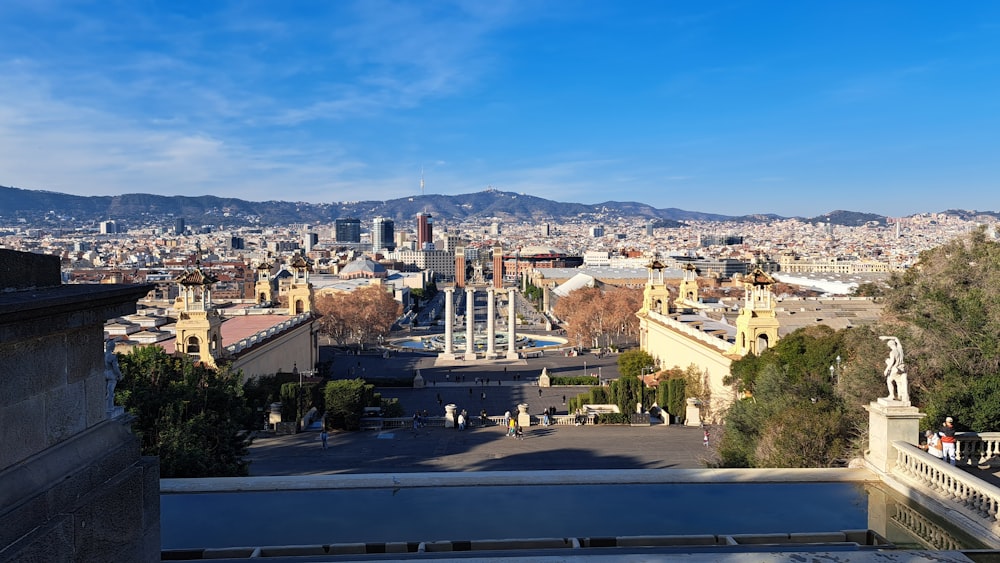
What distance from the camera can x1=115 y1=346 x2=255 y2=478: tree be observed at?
17641 millimetres

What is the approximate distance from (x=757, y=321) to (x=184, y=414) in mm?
22189

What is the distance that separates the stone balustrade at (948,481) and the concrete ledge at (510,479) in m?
0.48

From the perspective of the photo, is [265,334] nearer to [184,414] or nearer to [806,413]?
[184,414]

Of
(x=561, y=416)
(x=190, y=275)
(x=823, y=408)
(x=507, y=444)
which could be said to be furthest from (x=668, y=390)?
(x=190, y=275)

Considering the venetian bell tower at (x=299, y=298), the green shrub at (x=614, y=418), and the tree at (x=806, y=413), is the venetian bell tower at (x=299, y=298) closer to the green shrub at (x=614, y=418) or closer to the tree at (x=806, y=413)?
the green shrub at (x=614, y=418)

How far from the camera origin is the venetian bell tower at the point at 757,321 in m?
32.2

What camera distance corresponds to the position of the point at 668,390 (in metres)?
35.3

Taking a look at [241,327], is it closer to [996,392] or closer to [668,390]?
[668,390]

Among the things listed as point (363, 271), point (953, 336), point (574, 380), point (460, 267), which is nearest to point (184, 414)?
point (953, 336)

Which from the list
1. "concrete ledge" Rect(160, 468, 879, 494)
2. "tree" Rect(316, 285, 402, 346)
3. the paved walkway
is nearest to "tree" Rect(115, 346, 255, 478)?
the paved walkway

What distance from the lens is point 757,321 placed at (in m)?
32.3

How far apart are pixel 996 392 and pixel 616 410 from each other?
22077 millimetres

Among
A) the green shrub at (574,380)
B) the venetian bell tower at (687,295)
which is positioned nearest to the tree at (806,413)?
Result: the green shrub at (574,380)

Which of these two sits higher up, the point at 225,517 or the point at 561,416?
the point at 225,517
